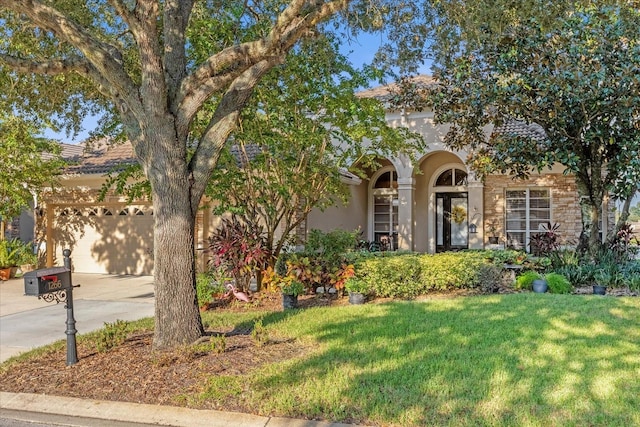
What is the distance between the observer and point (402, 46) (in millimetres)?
9172

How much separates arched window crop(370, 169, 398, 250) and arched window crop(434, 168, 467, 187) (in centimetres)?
167

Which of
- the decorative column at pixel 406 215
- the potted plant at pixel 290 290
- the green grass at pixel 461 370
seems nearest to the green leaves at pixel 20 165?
the potted plant at pixel 290 290

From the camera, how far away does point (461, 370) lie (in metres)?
4.96

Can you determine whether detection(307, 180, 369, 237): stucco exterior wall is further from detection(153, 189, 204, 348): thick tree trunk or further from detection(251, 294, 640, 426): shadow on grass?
detection(153, 189, 204, 348): thick tree trunk

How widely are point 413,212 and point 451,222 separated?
70.4 inches

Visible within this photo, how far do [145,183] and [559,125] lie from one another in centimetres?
853

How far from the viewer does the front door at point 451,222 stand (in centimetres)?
1759

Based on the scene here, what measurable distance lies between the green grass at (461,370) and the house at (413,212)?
7928mm

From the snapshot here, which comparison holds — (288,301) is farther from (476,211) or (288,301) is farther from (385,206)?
(385,206)

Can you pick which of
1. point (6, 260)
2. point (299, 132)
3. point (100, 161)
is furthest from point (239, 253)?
point (100, 161)

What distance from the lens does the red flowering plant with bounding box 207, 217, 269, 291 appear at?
9.52 meters

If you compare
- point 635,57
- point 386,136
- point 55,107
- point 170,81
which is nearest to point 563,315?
point 386,136

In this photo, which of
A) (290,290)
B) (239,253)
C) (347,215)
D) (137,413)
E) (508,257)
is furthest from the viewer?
(347,215)

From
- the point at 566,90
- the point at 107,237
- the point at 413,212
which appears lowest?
the point at 107,237
